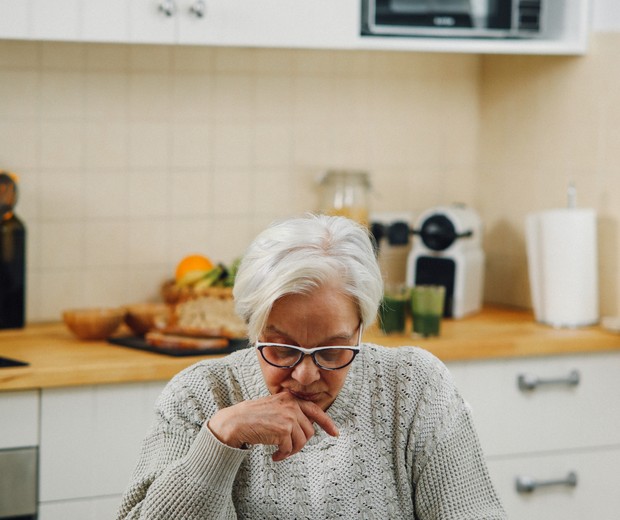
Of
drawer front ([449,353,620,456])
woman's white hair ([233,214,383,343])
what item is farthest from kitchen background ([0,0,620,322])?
woman's white hair ([233,214,383,343])

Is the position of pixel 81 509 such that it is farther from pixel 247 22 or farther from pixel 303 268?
pixel 247 22

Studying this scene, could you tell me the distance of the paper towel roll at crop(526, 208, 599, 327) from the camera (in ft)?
9.56

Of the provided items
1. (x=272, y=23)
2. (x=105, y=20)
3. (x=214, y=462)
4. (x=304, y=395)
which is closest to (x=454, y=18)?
(x=272, y=23)

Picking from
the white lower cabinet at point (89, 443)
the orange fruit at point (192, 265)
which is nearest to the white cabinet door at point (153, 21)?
the orange fruit at point (192, 265)

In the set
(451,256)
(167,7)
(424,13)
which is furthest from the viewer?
(451,256)

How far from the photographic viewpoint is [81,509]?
7.79ft

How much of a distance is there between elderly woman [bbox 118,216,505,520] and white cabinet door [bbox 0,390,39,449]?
2.15 ft

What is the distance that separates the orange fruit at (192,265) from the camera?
2.96 meters

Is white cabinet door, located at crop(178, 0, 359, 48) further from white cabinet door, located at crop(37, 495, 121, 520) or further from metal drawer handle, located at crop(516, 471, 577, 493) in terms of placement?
metal drawer handle, located at crop(516, 471, 577, 493)

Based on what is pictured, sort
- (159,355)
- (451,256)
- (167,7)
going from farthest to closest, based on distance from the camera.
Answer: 1. (451,256)
2. (167,7)
3. (159,355)

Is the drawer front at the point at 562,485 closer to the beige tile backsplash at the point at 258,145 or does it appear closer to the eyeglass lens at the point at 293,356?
the beige tile backsplash at the point at 258,145

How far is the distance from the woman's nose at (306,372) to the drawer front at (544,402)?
114 centimetres

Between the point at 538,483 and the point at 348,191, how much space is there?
1.04 metres

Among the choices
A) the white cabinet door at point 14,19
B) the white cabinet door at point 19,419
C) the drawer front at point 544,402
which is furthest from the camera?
the drawer front at point 544,402
